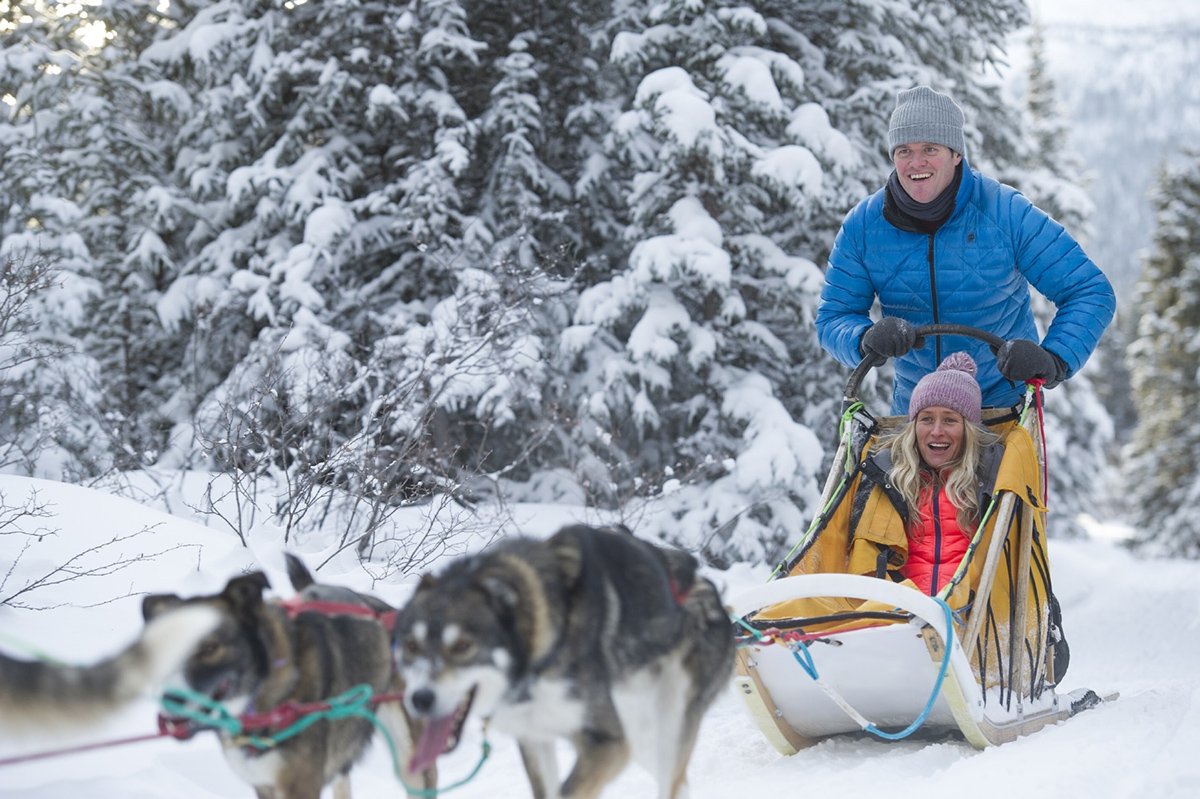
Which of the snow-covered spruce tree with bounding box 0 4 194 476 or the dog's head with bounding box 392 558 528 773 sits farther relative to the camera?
the snow-covered spruce tree with bounding box 0 4 194 476

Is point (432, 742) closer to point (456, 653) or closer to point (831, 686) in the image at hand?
point (456, 653)

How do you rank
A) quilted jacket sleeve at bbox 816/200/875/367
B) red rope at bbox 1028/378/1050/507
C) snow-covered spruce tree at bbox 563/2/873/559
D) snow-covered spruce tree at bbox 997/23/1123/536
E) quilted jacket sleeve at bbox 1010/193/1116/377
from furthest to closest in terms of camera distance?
snow-covered spruce tree at bbox 997/23/1123/536, snow-covered spruce tree at bbox 563/2/873/559, quilted jacket sleeve at bbox 816/200/875/367, quilted jacket sleeve at bbox 1010/193/1116/377, red rope at bbox 1028/378/1050/507

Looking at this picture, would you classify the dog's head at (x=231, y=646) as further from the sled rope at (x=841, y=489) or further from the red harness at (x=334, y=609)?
the sled rope at (x=841, y=489)

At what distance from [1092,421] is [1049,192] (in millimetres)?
7439

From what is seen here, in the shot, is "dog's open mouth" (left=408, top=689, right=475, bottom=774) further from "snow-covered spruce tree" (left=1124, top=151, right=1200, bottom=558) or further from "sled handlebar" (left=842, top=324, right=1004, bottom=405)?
"snow-covered spruce tree" (left=1124, top=151, right=1200, bottom=558)

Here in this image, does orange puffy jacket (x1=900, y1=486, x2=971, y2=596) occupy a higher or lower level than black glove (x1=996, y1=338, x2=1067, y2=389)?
lower

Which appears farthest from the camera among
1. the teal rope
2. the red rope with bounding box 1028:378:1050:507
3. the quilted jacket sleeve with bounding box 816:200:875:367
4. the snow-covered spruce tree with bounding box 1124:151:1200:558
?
the snow-covered spruce tree with bounding box 1124:151:1200:558

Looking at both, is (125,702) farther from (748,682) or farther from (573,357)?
(573,357)

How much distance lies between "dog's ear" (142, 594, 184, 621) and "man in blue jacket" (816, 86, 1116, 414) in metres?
3.11

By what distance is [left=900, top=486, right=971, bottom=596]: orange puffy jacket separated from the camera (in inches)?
171

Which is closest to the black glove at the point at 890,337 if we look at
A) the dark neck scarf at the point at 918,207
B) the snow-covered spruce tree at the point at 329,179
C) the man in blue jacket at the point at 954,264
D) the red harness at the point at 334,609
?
the man in blue jacket at the point at 954,264

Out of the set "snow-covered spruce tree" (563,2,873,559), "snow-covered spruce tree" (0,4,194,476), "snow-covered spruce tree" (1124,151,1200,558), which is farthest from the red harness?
"snow-covered spruce tree" (1124,151,1200,558)

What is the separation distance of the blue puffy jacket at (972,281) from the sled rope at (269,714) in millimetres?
3146

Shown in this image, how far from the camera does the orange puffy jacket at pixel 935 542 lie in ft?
14.3
